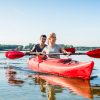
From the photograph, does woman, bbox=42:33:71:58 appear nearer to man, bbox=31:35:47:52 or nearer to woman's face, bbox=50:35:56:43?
woman's face, bbox=50:35:56:43

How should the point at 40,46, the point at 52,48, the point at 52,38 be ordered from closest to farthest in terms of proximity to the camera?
the point at 52,38 → the point at 52,48 → the point at 40,46

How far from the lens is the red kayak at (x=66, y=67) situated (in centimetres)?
1241

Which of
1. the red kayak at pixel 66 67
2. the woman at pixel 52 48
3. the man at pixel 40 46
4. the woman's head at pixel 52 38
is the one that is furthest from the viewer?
the man at pixel 40 46

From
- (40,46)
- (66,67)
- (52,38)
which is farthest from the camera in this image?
(40,46)

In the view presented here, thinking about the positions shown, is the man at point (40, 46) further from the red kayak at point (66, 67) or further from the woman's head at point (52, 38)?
the woman's head at point (52, 38)

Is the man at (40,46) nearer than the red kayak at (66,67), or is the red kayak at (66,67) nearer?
the red kayak at (66,67)

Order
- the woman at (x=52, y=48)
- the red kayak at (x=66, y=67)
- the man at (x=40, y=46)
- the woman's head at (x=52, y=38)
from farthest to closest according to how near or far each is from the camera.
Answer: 1. the man at (x=40, y=46)
2. the woman at (x=52, y=48)
3. the woman's head at (x=52, y=38)
4. the red kayak at (x=66, y=67)

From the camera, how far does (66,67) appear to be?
43.7 ft

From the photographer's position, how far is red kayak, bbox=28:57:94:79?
12412 mm

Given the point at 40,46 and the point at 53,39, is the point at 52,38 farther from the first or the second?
the point at 40,46

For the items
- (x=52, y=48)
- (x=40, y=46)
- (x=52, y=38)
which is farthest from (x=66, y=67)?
(x=40, y=46)

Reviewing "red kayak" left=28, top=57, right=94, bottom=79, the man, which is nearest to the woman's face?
"red kayak" left=28, top=57, right=94, bottom=79

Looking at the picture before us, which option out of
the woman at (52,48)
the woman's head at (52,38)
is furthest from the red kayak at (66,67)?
the woman's head at (52,38)

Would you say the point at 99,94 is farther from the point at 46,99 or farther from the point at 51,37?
the point at 51,37
